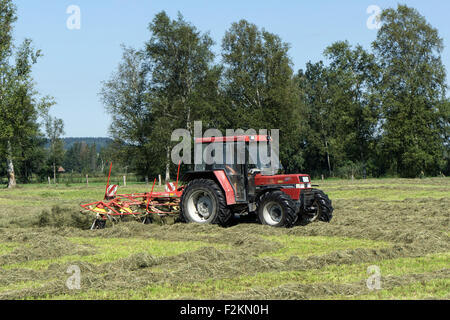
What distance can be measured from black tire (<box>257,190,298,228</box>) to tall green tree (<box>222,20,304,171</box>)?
29.9 metres

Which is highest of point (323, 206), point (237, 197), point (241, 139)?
Result: point (241, 139)

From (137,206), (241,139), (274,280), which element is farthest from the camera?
(137,206)

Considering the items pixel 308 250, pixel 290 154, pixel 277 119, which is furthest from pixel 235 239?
pixel 290 154

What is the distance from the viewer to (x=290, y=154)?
205ft

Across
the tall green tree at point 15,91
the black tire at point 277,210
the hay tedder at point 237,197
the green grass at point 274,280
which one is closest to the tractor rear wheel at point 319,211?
the hay tedder at point 237,197

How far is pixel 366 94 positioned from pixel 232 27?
14397 mm

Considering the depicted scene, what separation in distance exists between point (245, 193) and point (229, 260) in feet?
15.3

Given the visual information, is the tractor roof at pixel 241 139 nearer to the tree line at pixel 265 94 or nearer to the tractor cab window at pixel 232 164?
the tractor cab window at pixel 232 164

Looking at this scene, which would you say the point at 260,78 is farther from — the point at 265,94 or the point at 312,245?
the point at 312,245

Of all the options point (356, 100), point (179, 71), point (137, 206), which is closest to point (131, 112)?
point (179, 71)

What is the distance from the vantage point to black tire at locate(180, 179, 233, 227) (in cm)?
1259

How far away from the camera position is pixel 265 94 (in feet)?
141

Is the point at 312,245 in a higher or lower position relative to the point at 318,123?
lower

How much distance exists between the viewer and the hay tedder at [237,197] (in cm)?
1230
